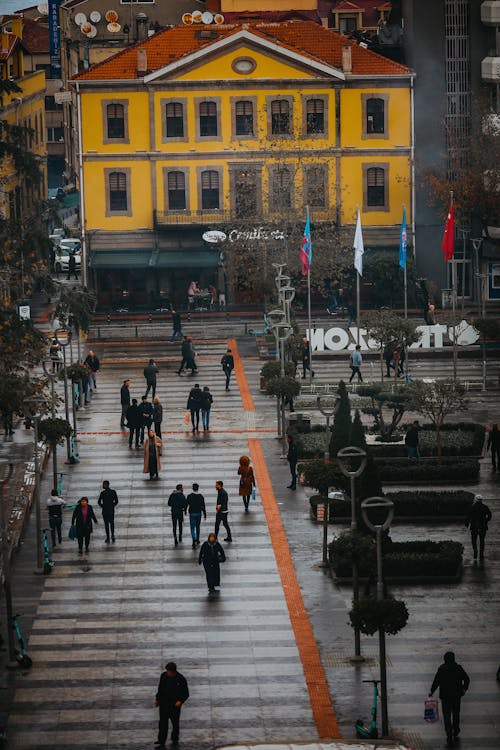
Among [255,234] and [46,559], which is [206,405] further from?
[255,234]

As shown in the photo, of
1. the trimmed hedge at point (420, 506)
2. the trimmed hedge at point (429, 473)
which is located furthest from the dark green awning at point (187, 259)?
the trimmed hedge at point (420, 506)

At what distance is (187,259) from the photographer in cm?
8012

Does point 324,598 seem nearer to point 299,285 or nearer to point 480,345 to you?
point 480,345

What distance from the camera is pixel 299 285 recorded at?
78.1 m

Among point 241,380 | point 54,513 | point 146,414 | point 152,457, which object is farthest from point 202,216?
point 54,513

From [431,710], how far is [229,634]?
6131 millimetres

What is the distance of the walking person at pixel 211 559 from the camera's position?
37406 millimetres

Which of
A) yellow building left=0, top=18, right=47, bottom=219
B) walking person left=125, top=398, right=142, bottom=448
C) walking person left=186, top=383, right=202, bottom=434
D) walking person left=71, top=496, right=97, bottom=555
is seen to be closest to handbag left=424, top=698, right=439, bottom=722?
walking person left=71, top=496, right=97, bottom=555

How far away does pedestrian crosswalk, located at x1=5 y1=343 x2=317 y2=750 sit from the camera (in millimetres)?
30750

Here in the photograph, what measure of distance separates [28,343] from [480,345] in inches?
1037

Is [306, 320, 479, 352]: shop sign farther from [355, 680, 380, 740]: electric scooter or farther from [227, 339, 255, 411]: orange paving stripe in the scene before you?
[355, 680, 380, 740]: electric scooter

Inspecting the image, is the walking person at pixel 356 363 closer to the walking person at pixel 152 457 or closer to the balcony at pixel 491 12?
the walking person at pixel 152 457

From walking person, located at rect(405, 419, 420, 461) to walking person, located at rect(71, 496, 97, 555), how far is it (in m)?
10.9

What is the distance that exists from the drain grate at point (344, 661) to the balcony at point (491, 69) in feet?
159
